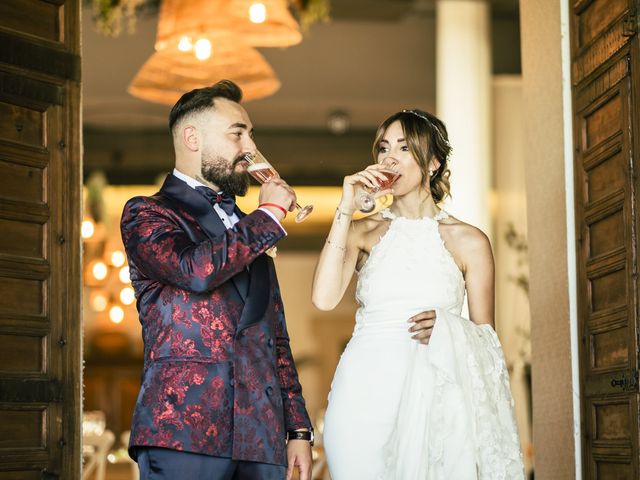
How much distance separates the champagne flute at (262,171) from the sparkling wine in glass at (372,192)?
317mm

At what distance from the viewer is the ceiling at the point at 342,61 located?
9430 mm

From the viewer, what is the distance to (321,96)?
34.8 ft

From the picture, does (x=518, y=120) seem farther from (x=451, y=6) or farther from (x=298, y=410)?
(x=298, y=410)

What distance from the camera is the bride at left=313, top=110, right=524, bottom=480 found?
3340 mm

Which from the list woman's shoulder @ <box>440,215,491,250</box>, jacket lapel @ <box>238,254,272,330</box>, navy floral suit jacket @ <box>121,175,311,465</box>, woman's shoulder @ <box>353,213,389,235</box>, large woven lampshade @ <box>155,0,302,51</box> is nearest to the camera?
navy floral suit jacket @ <box>121,175,311,465</box>

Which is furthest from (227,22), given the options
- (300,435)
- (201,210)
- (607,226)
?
(300,435)

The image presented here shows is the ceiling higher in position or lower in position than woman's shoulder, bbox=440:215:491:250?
higher

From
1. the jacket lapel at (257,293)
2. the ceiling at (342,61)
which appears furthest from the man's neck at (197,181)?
the ceiling at (342,61)

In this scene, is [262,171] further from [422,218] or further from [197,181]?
[422,218]

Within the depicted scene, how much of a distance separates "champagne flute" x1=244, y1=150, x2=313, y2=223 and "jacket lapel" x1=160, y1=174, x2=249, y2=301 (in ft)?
0.53

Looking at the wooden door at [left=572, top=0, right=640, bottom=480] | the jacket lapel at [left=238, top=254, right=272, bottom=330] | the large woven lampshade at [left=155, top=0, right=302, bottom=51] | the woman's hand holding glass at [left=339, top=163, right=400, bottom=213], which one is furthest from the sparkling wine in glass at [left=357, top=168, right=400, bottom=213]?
the large woven lampshade at [left=155, top=0, right=302, bottom=51]

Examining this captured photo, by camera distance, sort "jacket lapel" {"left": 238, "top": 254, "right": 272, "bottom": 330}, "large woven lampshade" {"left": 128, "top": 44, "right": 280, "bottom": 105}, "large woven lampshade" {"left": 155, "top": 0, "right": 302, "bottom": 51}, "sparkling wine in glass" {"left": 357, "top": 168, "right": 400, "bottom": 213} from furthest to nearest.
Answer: "large woven lampshade" {"left": 128, "top": 44, "right": 280, "bottom": 105} < "large woven lampshade" {"left": 155, "top": 0, "right": 302, "bottom": 51} < "sparkling wine in glass" {"left": 357, "top": 168, "right": 400, "bottom": 213} < "jacket lapel" {"left": 238, "top": 254, "right": 272, "bottom": 330}

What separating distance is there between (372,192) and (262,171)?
47 centimetres

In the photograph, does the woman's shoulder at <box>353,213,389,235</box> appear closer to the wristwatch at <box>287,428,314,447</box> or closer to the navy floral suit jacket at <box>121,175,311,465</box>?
the navy floral suit jacket at <box>121,175,311,465</box>
